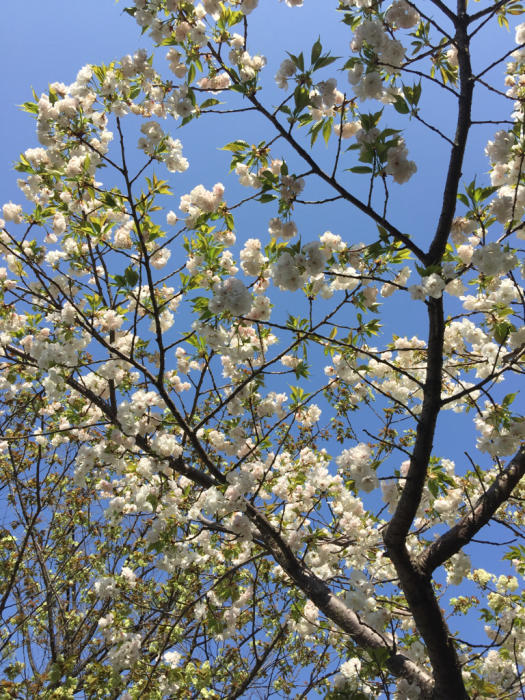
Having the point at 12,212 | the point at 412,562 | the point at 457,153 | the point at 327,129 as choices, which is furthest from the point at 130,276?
the point at 412,562

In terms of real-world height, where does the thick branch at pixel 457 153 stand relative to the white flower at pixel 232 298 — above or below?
above

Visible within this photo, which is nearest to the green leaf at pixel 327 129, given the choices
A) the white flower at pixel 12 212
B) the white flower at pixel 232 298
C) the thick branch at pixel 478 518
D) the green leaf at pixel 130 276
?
the white flower at pixel 232 298

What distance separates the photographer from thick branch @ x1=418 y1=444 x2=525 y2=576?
254cm

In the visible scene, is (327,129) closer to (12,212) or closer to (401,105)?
(401,105)

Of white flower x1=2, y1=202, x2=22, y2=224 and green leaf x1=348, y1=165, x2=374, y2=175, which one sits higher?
white flower x1=2, y1=202, x2=22, y2=224

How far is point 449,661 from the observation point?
2.63 meters

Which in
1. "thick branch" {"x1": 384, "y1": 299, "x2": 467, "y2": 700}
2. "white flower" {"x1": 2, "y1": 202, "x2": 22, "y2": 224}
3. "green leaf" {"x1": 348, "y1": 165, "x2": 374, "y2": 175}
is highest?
"white flower" {"x1": 2, "y1": 202, "x2": 22, "y2": 224}

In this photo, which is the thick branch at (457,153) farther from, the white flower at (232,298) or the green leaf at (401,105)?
the white flower at (232,298)

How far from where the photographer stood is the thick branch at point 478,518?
2.54 metres

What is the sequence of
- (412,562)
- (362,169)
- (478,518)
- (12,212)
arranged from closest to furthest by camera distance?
(362,169), (478,518), (412,562), (12,212)

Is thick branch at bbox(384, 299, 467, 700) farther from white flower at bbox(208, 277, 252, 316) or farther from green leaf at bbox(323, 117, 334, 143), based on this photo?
green leaf at bbox(323, 117, 334, 143)

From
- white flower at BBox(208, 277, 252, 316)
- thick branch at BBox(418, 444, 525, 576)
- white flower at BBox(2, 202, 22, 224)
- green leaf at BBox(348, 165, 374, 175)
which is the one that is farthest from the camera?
white flower at BBox(2, 202, 22, 224)

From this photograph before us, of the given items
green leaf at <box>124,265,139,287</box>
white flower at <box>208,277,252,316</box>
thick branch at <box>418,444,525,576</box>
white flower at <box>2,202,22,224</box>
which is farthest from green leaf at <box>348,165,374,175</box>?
white flower at <box>2,202,22,224</box>

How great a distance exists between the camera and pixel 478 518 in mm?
2598
